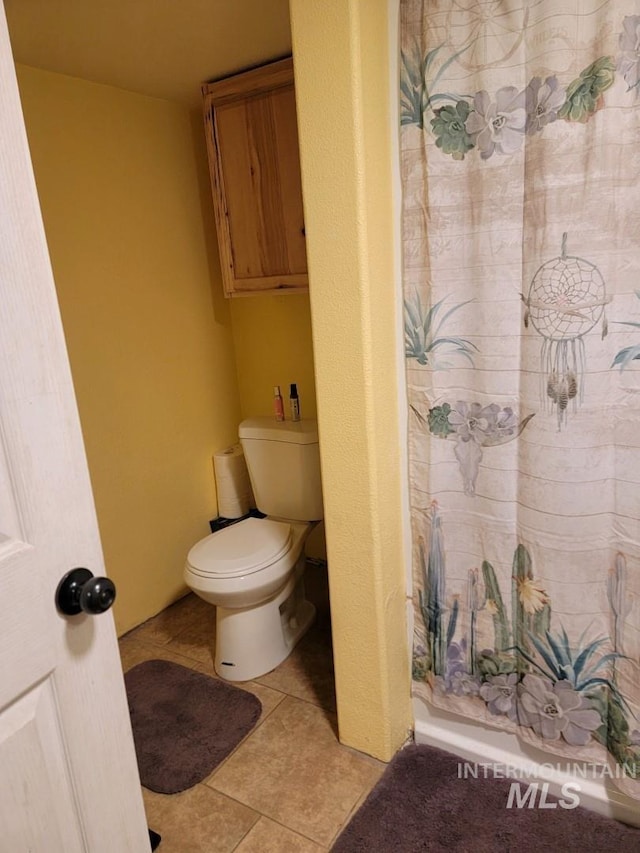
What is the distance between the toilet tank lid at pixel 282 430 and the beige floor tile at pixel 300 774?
94 cm

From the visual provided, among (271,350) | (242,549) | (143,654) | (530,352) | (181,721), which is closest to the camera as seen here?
(530,352)

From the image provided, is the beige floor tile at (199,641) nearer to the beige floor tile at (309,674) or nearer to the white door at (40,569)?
the beige floor tile at (309,674)

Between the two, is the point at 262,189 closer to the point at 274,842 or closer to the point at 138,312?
the point at 138,312

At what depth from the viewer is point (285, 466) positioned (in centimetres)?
233

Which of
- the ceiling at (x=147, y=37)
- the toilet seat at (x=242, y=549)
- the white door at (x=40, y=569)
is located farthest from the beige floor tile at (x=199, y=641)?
the ceiling at (x=147, y=37)

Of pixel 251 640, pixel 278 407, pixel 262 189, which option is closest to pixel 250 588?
pixel 251 640

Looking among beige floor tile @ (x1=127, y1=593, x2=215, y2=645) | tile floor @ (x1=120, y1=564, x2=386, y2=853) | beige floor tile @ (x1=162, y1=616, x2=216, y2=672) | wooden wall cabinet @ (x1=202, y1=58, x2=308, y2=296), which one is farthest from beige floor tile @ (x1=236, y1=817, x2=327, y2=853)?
wooden wall cabinet @ (x1=202, y1=58, x2=308, y2=296)

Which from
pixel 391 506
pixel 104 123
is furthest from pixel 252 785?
pixel 104 123

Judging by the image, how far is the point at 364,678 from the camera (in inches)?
65.8

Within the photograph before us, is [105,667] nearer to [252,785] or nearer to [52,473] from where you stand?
[52,473]

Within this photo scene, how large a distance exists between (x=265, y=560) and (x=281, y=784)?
26.2 inches

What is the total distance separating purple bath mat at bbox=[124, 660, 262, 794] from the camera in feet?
5.74

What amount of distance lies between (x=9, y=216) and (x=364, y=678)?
1.43m

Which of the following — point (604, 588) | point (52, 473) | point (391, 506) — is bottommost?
point (604, 588)
